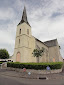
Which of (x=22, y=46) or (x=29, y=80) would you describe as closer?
(x=29, y=80)

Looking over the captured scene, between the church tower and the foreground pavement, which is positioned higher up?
the church tower

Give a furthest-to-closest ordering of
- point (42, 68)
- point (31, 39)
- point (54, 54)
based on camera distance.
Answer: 1. point (54, 54)
2. point (31, 39)
3. point (42, 68)

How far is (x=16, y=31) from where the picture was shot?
22562 mm

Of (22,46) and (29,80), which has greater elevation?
(22,46)

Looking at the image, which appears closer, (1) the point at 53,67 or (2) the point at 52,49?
(1) the point at 53,67

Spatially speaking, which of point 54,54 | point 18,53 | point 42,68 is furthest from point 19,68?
point 54,54

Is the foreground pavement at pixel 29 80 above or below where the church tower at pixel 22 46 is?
below

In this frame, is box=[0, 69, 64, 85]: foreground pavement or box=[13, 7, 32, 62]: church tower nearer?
box=[0, 69, 64, 85]: foreground pavement

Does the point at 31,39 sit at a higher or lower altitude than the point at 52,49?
higher

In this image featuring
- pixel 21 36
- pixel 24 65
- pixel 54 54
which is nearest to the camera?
pixel 24 65

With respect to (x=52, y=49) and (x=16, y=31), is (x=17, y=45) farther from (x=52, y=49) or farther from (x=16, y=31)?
(x=52, y=49)

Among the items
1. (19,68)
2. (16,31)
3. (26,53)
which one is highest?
(16,31)

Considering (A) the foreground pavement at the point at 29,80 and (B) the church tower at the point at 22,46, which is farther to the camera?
(B) the church tower at the point at 22,46

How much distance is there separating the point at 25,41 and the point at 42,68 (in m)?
11.3
